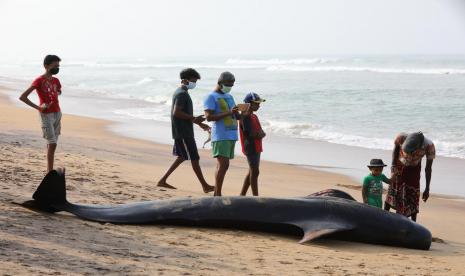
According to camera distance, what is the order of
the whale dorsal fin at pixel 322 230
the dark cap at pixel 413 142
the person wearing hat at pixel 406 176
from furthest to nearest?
the person wearing hat at pixel 406 176, the dark cap at pixel 413 142, the whale dorsal fin at pixel 322 230

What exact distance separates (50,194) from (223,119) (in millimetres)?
2411

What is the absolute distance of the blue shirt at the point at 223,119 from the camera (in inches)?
337

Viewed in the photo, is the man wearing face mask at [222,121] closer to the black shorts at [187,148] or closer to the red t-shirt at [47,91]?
the black shorts at [187,148]

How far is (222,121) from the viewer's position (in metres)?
8.62

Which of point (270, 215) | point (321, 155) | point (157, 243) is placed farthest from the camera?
point (321, 155)

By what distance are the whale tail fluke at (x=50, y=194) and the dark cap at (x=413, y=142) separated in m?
3.63

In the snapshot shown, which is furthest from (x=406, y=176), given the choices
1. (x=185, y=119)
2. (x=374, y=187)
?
(x=185, y=119)

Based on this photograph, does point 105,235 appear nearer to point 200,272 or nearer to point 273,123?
point 200,272

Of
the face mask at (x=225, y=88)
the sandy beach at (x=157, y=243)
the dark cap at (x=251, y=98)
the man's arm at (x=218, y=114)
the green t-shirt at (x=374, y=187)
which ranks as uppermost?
the face mask at (x=225, y=88)

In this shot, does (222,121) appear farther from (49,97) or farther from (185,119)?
(49,97)

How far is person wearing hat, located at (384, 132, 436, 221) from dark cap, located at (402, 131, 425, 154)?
7 cm

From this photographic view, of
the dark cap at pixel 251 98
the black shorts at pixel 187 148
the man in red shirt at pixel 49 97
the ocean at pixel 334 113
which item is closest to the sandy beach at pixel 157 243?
the black shorts at pixel 187 148

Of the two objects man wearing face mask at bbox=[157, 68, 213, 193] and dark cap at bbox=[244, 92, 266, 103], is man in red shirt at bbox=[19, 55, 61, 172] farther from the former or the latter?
dark cap at bbox=[244, 92, 266, 103]

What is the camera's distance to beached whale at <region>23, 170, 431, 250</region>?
715cm
